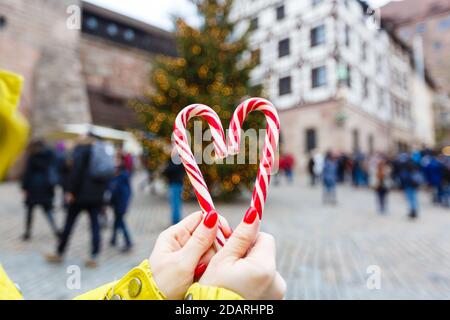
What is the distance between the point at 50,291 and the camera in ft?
10.5

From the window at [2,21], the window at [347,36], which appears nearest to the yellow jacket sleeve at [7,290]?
the window at [2,21]

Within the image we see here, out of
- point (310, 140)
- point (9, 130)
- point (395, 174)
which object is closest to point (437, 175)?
point (395, 174)

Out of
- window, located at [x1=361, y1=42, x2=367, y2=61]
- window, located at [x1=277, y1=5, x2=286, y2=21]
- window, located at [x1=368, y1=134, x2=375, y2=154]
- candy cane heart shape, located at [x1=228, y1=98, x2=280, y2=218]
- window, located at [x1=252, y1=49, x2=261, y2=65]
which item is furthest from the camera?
window, located at [x1=368, y1=134, x2=375, y2=154]

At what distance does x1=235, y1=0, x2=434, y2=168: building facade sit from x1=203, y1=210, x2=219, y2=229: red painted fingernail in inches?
643

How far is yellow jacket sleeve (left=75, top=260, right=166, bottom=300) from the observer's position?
2.69 feet

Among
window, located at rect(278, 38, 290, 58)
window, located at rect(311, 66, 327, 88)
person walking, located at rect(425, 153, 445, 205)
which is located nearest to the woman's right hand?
person walking, located at rect(425, 153, 445, 205)

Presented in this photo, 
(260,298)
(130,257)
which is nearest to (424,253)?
(130,257)

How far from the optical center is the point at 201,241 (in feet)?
2.83

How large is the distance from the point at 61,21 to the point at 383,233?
A: 17936 mm

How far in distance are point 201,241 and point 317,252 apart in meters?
4.15

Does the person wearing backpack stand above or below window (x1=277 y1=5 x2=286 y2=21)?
below

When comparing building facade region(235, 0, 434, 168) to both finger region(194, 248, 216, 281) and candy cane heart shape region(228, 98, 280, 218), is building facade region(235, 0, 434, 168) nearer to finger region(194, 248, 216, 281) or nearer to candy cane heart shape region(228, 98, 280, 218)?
candy cane heart shape region(228, 98, 280, 218)

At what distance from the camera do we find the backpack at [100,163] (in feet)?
14.0
